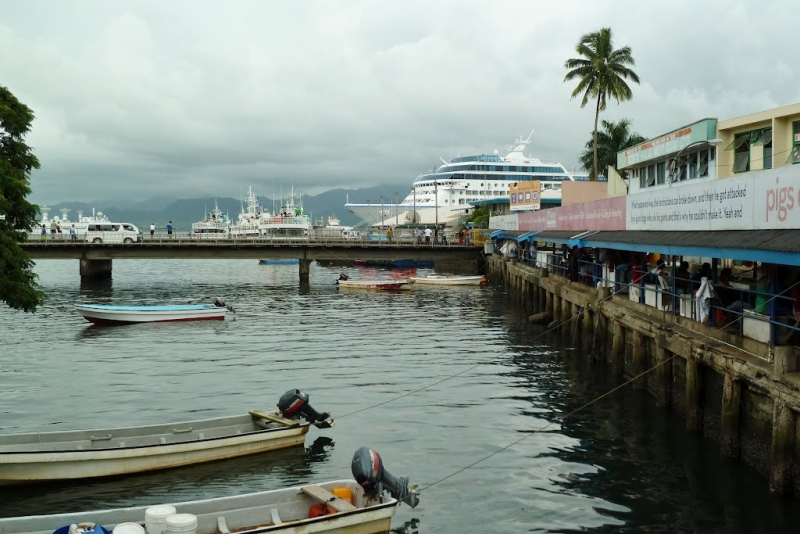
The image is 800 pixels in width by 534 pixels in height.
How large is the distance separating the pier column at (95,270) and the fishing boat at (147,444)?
175 feet

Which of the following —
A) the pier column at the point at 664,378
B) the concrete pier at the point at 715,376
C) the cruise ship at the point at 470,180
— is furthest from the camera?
the cruise ship at the point at 470,180

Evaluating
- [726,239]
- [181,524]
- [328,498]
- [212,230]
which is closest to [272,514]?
[328,498]

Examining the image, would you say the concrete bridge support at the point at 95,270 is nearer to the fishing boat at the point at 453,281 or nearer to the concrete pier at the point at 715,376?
the fishing boat at the point at 453,281

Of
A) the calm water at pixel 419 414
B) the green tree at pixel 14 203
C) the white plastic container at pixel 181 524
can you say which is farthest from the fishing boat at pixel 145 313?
the white plastic container at pixel 181 524

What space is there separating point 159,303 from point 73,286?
66.1ft

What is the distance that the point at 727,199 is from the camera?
16859mm

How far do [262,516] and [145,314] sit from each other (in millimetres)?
29296

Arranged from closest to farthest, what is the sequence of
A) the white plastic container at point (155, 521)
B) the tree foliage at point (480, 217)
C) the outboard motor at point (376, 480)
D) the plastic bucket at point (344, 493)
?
the white plastic container at point (155, 521)
the outboard motor at point (376, 480)
the plastic bucket at point (344, 493)
the tree foliage at point (480, 217)

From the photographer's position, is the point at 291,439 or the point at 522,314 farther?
the point at 522,314

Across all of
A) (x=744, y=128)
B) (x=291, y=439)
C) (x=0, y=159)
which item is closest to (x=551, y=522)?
(x=291, y=439)

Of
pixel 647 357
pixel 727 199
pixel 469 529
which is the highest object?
pixel 727 199

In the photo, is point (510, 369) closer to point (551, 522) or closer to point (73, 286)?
point (551, 522)

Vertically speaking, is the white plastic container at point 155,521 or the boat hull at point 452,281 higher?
the boat hull at point 452,281

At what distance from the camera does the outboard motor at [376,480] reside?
12.8 m
